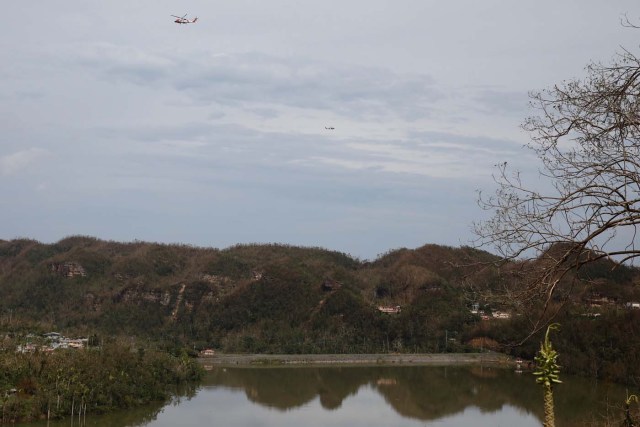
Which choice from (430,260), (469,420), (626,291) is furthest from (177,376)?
(430,260)

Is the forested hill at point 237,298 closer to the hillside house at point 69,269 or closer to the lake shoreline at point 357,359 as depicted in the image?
the hillside house at point 69,269

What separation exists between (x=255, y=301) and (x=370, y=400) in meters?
22.5

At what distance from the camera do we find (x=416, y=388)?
1086 inches

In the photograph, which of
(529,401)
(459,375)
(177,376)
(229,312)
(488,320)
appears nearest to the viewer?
(529,401)

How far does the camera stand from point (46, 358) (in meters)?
22.5

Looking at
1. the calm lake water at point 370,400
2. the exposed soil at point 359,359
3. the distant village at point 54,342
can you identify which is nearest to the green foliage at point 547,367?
the calm lake water at point 370,400

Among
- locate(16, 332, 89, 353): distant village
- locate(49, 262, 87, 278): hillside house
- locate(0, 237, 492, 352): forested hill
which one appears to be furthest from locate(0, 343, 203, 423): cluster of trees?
locate(49, 262, 87, 278): hillside house

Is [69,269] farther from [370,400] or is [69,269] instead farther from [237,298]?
[370,400]

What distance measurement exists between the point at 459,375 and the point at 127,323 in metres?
23.7

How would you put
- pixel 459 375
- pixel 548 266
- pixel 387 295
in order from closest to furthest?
1. pixel 548 266
2. pixel 459 375
3. pixel 387 295

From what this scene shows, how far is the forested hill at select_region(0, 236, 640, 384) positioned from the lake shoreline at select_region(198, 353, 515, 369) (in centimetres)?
116

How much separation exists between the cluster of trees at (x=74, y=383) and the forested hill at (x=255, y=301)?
14130 millimetres

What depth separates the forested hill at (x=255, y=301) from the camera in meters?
40.9

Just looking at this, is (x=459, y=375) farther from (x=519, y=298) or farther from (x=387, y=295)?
(x=519, y=298)
